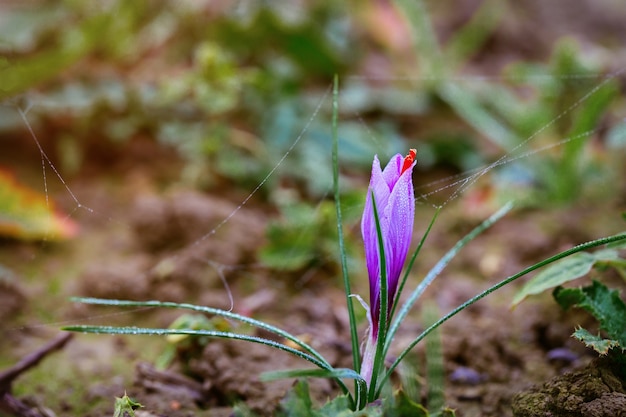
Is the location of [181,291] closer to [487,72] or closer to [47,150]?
[47,150]

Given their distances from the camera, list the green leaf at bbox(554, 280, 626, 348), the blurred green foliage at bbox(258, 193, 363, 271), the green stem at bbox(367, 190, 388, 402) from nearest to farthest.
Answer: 1. the green stem at bbox(367, 190, 388, 402)
2. the green leaf at bbox(554, 280, 626, 348)
3. the blurred green foliage at bbox(258, 193, 363, 271)

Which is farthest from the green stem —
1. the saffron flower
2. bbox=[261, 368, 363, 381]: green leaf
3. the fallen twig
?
the fallen twig

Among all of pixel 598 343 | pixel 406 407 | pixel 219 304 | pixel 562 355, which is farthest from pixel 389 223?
pixel 219 304

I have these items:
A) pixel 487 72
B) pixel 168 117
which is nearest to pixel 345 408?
pixel 168 117

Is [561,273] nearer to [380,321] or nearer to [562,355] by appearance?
[562,355]

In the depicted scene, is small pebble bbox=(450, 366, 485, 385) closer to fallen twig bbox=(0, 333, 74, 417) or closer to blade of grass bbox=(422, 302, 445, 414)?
blade of grass bbox=(422, 302, 445, 414)
